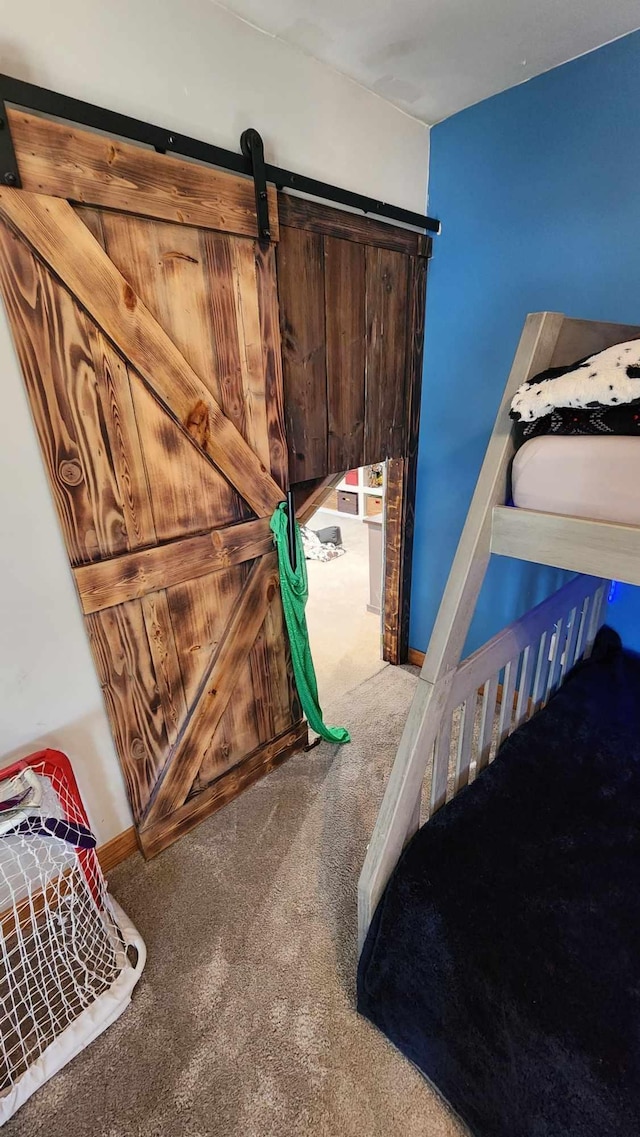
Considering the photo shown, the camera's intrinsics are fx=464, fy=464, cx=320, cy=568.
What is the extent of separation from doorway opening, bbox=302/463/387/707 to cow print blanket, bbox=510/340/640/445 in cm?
118

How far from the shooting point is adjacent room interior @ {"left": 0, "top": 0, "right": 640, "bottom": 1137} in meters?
0.95

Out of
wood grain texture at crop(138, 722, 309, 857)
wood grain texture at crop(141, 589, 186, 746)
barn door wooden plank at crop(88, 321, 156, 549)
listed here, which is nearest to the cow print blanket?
barn door wooden plank at crop(88, 321, 156, 549)

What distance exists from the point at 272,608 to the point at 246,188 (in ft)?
4.30

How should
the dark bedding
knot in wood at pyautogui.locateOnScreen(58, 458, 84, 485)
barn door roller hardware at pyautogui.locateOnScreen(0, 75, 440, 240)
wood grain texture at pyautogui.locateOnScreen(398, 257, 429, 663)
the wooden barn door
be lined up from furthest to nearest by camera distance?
wood grain texture at pyautogui.locateOnScreen(398, 257, 429, 663)
knot in wood at pyautogui.locateOnScreen(58, 458, 84, 485)
the wooden barn door
barn door roller hardware at pyautogui.locateOnScreen(0, 75, 440, 240)
the dark bedding

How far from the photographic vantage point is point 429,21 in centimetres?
129

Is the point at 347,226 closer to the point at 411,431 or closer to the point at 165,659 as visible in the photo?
the point at 411,431

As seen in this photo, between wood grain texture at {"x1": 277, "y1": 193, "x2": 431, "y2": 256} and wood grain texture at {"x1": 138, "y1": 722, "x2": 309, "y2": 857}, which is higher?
wood grain texture at {"x1": 277, "y1": 193, "x2": 431, "y2": 256}

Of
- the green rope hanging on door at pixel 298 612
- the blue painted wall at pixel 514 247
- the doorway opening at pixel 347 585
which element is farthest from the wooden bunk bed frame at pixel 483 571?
the doorway opening at pixel 347 585

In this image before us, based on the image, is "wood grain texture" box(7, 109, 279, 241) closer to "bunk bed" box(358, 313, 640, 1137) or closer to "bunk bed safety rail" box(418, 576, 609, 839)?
"bunk bed" box(358, 313, 640, 1137)

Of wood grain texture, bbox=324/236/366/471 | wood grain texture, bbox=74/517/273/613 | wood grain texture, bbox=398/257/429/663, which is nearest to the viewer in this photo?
wood grain texture, bbox=74/517/273/613

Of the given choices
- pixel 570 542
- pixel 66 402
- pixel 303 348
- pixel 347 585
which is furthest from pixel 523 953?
pixel 347 585

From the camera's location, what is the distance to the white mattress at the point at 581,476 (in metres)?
0.82

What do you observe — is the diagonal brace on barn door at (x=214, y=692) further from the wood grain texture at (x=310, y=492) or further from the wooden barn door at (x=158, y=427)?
the wood grain texture at (x=310, y=492)

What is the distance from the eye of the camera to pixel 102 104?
1.08 metres
